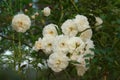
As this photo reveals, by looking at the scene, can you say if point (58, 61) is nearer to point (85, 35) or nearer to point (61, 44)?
point (61, 44)

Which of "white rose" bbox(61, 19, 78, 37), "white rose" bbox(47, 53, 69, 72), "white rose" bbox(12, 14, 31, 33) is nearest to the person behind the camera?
"white rose" bbox(47, 53, 69, 72)

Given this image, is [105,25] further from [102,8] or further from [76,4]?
[76,4]

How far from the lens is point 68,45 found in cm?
206

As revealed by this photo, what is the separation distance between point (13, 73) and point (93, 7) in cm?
81

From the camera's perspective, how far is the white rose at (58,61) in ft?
6.73

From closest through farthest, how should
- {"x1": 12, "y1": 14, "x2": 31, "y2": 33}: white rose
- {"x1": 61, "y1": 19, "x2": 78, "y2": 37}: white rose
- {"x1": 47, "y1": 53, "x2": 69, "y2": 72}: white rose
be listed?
1. {"x1": 47, "y1": 53, "x2": 69, "y2": 72}: white rose
2. {"x1": 61, "y1": 19, "x2": 78, "y2": 37}: white rose
3. {"x1": 12, "y1": 14, "x2": 31, "y2": 33}: white rose

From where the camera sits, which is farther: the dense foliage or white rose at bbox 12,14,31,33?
white rose at bbox 12,14,31,33

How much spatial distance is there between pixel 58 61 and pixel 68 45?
0.30 ft

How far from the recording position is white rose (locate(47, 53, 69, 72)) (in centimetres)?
205

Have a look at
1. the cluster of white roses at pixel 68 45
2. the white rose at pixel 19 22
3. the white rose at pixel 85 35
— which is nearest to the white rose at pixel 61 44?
the cluster of white roses at pixel 68 45

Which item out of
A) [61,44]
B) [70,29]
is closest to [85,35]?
[70,29]

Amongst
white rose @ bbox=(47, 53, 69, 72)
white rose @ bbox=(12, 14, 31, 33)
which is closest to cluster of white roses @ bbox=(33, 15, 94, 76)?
white rose @ bbox=(47, 53, 69, 72)

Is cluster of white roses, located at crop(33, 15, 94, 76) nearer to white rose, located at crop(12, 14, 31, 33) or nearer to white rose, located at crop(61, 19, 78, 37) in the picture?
white rose, located at crop(61, 19, 78, 37)

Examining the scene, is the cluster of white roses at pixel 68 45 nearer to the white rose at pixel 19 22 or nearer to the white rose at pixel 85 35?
the white rose at pixel 85 35
